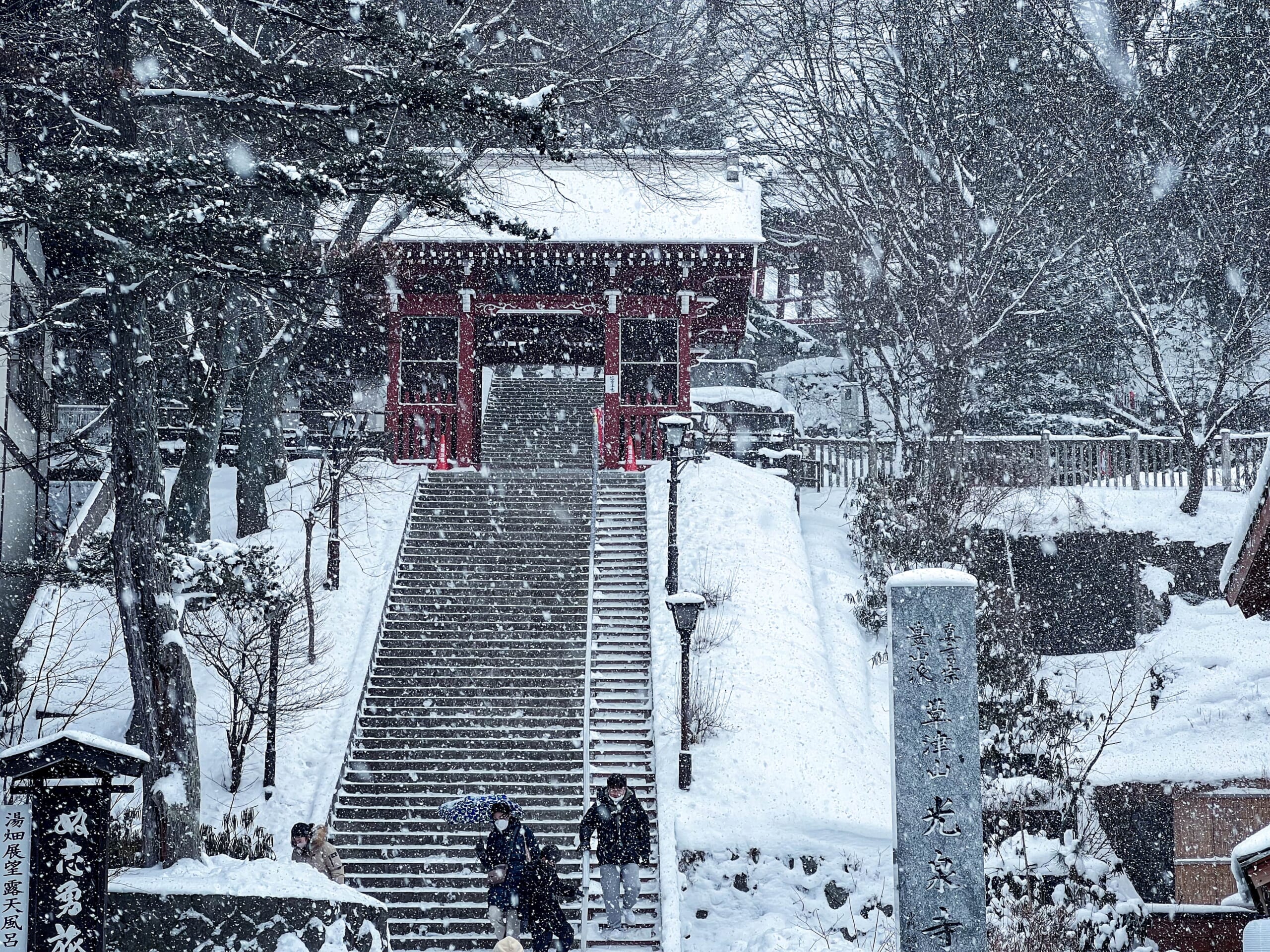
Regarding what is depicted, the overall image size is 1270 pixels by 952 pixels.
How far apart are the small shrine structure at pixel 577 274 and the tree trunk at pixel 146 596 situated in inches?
348

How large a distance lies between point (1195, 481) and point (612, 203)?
36.9 feet

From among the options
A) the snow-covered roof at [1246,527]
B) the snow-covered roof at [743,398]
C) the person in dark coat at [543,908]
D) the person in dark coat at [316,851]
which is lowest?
the person in dark coat at [543,908]

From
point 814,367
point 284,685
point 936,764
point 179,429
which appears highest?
point 814,367

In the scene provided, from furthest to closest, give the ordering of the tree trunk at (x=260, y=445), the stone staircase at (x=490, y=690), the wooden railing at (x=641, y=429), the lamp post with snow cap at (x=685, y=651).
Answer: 1. the wooden railing at (x=641, y=429)
2. the tree trunk at (x=260, y=445)
3. the lamp post with snow cap at (x=685, y=651)
4. the stone staircase at (x=490, y=690)

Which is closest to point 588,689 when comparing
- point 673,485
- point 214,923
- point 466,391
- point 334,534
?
point 673,485

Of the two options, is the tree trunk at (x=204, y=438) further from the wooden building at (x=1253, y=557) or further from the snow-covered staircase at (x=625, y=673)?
the wooden building at (x=1253, y=557)

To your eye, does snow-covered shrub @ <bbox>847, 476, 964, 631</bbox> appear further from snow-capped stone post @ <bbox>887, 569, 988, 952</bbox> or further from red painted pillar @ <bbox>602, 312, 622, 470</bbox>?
snow-capped stone post @ <bbox>887, 569, 988, 952</bbox>

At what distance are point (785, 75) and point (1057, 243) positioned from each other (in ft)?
22.4

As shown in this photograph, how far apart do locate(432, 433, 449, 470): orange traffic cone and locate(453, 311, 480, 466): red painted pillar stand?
1.26 feet

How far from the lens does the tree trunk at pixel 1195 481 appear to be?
20328 mm

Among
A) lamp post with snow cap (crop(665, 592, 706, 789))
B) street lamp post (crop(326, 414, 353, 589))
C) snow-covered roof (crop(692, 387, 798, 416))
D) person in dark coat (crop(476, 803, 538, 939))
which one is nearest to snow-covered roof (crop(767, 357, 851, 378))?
snow-covered roof (crop(692, 387, 798, 416))

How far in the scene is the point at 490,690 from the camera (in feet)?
49.2

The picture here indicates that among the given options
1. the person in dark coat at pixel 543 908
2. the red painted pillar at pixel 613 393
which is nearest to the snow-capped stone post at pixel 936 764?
the person in dark coat at pixel 543 908

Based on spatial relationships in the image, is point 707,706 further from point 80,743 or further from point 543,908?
point 80,743
